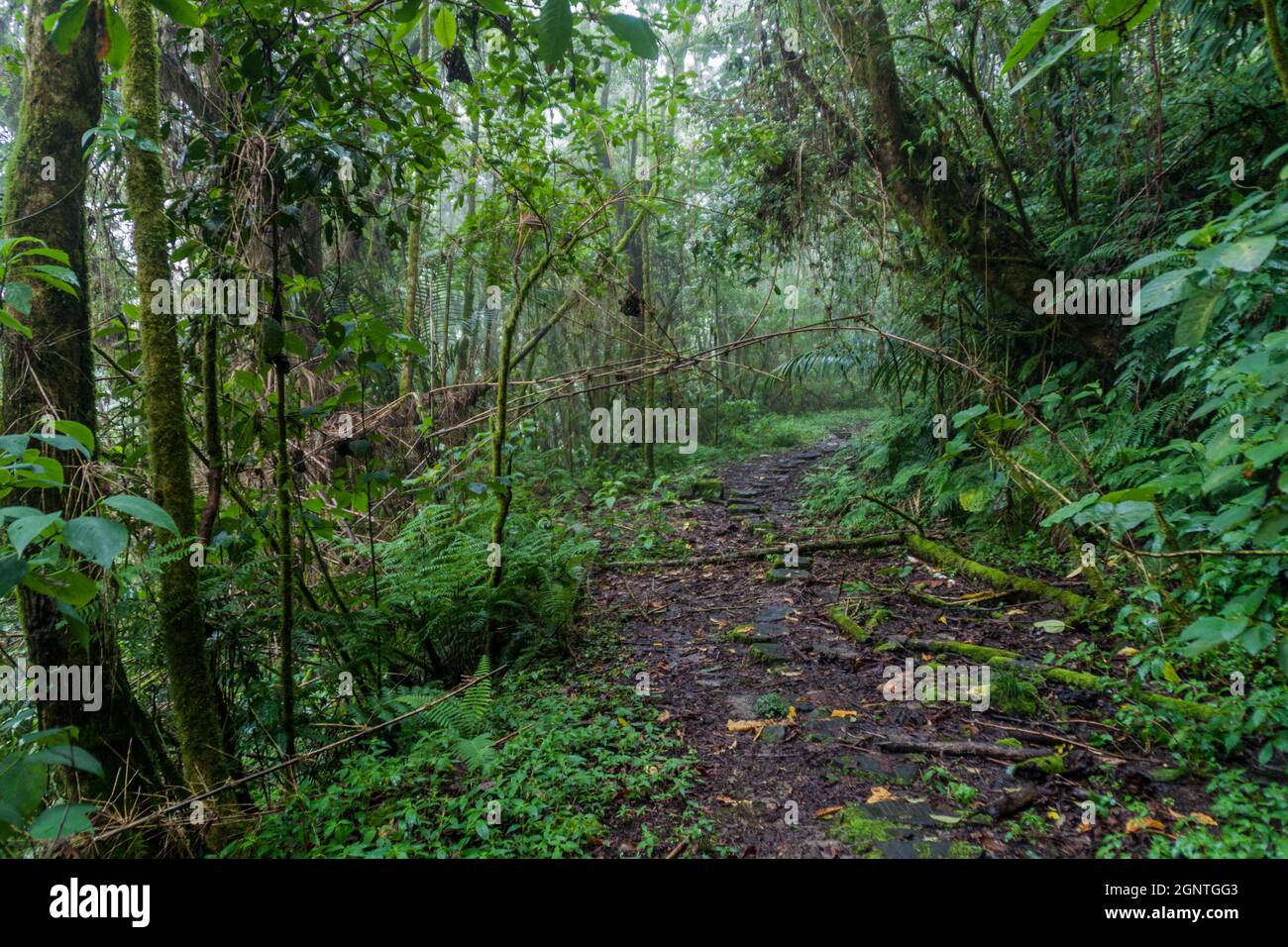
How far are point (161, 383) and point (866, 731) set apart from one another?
10.7 feet

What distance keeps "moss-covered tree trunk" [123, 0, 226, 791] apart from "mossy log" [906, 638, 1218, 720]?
362cm

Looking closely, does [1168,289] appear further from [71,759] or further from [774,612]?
[774,612]

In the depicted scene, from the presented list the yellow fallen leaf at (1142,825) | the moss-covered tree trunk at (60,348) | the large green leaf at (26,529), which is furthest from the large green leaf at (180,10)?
the yellow fallen leaf at (1142,825)

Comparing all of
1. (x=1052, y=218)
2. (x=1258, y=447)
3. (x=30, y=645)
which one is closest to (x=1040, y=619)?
(x=1258, y=447)

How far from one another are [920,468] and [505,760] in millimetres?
5031

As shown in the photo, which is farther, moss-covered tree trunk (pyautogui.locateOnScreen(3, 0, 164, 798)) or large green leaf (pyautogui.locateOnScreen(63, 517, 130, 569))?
moss-covered tree trunk (pyautogui.locateOnScreen(3, 0, 164, 798))

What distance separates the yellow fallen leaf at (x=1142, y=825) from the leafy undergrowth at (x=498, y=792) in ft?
4.77

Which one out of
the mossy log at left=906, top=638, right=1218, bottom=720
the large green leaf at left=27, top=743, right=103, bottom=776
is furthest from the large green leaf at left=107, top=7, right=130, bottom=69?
the mossy log at left=906, top=638, right=1218, bottom=720

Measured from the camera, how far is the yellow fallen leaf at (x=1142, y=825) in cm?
216

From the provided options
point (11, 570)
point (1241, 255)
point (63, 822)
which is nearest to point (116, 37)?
point (11, 570)

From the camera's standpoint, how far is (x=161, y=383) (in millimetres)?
2318

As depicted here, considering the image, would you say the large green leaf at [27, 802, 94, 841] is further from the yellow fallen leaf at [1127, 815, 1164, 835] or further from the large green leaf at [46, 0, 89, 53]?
the yellow fallen leaf at [1127, 815, 1164, 835]

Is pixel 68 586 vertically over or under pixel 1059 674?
over

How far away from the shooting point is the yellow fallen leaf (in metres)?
2.16
